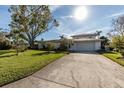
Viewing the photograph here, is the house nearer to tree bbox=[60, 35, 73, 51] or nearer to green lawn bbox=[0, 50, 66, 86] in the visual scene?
tree bbox=[60, 35, 73, 51]

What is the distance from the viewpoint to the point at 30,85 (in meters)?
5.50

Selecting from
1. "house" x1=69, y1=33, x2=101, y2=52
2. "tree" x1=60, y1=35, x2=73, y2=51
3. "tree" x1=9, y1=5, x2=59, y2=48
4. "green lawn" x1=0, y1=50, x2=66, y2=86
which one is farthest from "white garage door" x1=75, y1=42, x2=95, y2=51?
"green lawn" x1=0, y1=50, x2=66, y2=86

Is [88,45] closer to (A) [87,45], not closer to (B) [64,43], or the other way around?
(A) [87,45]

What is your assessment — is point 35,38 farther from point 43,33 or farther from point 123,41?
point 123,41

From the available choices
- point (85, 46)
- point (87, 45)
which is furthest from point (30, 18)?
point (87, 45)

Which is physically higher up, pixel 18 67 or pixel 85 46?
pixel 85 46

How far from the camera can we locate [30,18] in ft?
98.7

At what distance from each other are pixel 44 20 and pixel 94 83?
1028 inches

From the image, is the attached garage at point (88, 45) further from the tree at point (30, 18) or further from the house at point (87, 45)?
the tree at point (30, 18)

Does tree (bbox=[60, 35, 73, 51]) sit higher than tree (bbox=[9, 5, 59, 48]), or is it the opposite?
tree (bbox=[9, 5, 59, 48])

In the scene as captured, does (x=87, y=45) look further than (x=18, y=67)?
Yes

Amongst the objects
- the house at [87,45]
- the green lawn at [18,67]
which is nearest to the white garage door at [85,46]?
the house at [87,45]

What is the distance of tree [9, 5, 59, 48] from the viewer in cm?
2955

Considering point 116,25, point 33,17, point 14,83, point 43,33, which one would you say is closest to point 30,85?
point 14,83
